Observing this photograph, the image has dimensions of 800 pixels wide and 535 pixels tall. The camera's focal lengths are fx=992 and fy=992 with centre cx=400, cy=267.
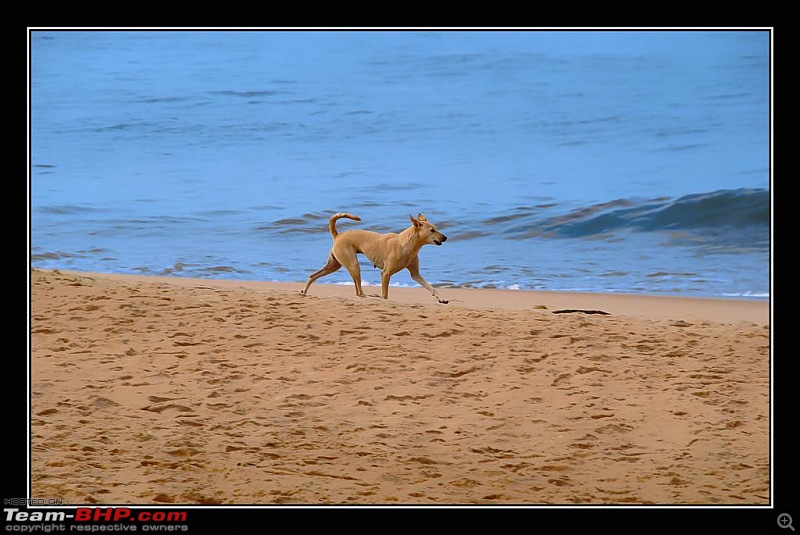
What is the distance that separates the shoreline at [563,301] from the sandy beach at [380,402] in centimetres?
24

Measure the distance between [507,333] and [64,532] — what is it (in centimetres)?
297

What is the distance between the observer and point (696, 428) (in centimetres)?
465

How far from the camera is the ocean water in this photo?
10336mm

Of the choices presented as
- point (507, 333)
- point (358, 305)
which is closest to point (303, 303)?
point (358, 305)

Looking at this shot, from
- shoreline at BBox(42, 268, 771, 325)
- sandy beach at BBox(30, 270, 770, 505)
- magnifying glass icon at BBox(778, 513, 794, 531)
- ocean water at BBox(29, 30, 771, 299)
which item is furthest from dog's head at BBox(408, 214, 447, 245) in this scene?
magnifying glass icon at BBox(778, 513, 794, 531)

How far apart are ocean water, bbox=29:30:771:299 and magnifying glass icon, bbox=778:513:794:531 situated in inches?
173

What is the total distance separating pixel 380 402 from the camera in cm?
490

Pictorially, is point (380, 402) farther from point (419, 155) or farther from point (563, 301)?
point (419, 155)

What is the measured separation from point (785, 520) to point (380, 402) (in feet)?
6.33

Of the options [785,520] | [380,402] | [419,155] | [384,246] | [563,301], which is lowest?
[785,520]

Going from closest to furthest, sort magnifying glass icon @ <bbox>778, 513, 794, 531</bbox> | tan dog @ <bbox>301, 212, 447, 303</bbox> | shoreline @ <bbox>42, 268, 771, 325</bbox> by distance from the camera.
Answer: magnifying glass icon @ <bbox>778, 513, 794, 531</bbox>
shoreline @ <bbox>42, 268, 771, 325</bbox>
tan dog @ <bbox>301, 212, 447, 303</bbox>

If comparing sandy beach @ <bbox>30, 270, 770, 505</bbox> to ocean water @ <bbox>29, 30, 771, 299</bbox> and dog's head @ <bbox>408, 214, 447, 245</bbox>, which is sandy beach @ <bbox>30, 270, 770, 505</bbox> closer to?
dog's head @ <bbox>408, 214, 447, 245</bbox>

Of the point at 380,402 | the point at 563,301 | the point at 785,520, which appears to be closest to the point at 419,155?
the point at 563,301

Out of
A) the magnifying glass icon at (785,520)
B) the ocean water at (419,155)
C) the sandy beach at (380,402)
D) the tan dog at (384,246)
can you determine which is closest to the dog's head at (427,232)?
the tan dog at (384,246)
